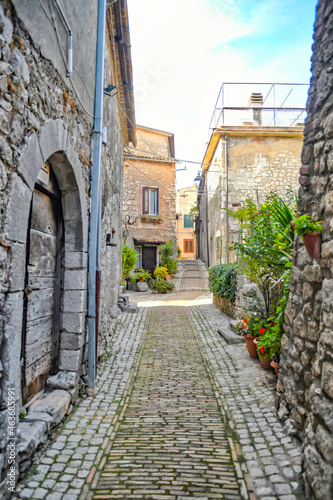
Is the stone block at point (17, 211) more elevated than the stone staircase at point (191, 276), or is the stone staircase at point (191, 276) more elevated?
the stone block at point (17, 211)

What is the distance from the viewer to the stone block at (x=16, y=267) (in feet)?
7.18

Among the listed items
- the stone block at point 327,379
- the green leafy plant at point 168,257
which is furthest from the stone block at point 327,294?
the green leafy plant at point 168,257

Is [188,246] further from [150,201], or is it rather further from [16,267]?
[16,267]

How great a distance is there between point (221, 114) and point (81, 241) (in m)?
10.6

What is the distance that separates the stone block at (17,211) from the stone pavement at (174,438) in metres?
1.81

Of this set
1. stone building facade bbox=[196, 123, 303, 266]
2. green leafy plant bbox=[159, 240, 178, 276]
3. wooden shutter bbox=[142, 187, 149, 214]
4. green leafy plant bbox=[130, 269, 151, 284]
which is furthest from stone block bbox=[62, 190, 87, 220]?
wooden shutter bbox=[142, 187, 149, 214]

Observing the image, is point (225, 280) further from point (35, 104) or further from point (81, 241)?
point (35, 104)

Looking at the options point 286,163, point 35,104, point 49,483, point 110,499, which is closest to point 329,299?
point 110,499

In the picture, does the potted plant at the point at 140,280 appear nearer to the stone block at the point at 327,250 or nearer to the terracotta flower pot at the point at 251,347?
the terracotta flower pot at the point at 251,347

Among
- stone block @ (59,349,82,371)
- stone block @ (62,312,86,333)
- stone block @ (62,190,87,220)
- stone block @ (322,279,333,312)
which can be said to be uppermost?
stone block @ (62,190,87,220)

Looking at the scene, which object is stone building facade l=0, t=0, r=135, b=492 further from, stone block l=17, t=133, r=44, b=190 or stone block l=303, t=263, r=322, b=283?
stone block l=303, t=263, r=322, b=283

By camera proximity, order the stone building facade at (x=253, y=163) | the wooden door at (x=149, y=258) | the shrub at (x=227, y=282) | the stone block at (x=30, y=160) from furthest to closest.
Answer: the wooden door at (x=149, y=258) → the stone building facade at (x=253, y=163) → the shrub at (x=227, y=282) → the stone block at (x=30, y=160)

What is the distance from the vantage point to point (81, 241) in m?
3.88

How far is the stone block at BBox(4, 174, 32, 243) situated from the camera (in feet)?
7.03
